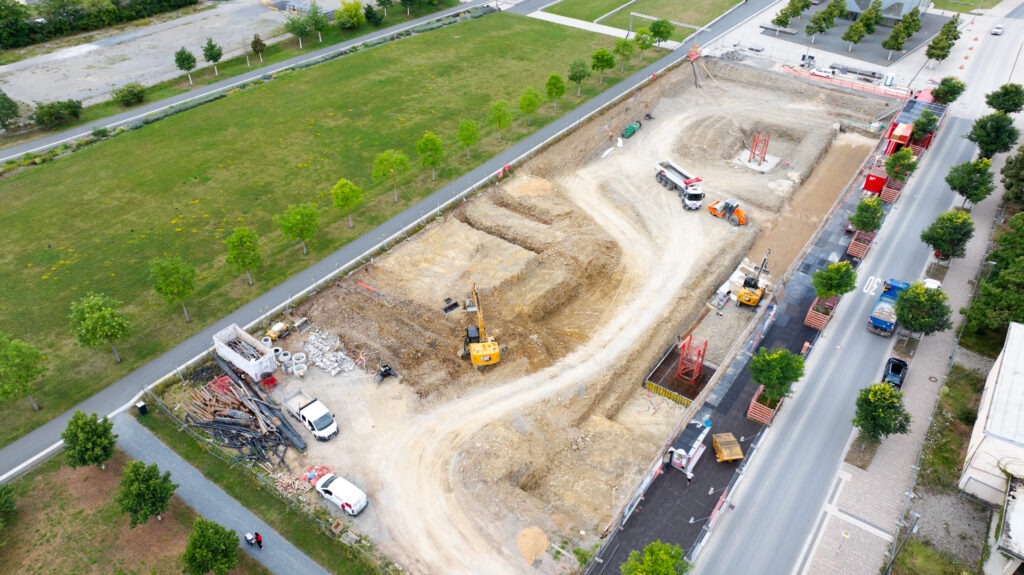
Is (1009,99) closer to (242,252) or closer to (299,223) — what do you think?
(299,223)

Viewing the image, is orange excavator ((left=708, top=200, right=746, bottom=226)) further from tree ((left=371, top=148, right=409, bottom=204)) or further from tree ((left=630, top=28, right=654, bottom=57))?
tree ((left=630, top=28, right=654, bottom=57))

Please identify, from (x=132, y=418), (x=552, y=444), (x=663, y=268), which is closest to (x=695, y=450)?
(x=552, y=444)

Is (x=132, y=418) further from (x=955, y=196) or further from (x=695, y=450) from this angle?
(x=955, y=196)

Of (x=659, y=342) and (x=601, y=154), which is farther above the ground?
(x=601, y=154)

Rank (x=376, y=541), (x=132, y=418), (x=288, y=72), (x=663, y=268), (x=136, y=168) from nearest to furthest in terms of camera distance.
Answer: (x=376, y=541) → (x=132, y=418) → (x=663, y=268) → (x=136, y=168) → (x=288, y=72)

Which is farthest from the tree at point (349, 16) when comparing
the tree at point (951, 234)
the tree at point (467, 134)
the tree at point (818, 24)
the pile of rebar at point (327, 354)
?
the tree at point (951, 234)

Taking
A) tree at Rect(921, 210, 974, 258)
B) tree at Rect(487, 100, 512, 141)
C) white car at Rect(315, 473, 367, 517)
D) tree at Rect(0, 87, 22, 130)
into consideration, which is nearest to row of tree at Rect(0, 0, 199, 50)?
tree at Rect(0, 87, 22, 130)

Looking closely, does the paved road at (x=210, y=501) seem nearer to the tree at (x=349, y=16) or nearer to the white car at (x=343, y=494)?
the white car at (x=343, y=494)
